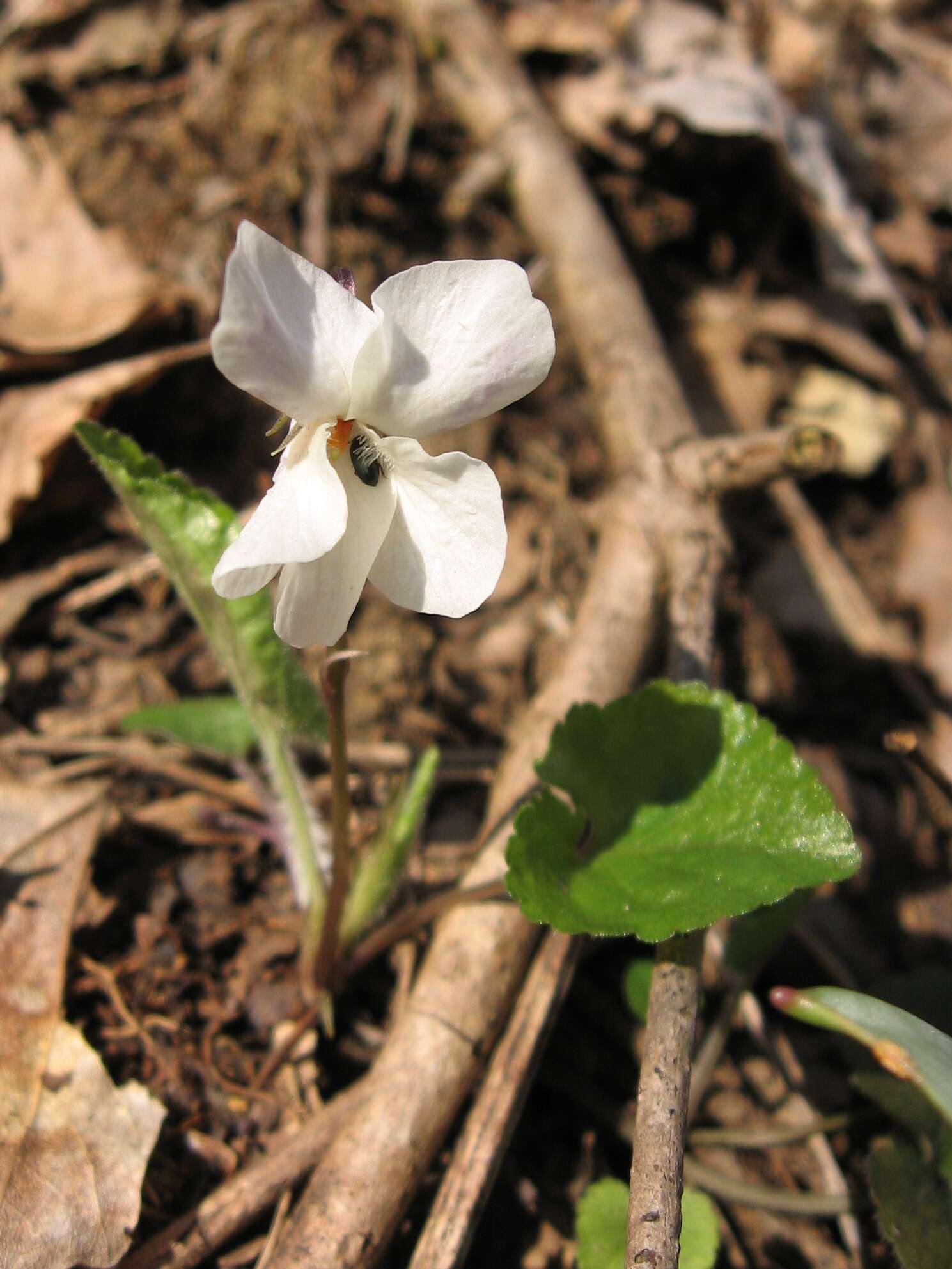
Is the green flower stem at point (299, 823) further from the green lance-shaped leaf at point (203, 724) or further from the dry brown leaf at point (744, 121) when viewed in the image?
the dry brown leaf at point (744, 121)

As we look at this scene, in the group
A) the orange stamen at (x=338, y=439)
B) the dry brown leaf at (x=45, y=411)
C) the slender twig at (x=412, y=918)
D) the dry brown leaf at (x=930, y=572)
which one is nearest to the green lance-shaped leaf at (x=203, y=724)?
the slender twig at (x=412, y=918)

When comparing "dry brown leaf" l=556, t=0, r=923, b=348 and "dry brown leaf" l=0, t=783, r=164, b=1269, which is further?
"dry brown leaf" l=556, t=0, r=923, b=348

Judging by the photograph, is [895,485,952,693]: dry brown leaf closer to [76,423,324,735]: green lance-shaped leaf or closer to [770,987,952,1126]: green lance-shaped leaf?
[770,987,952,1126]: green lance-shaped leaf

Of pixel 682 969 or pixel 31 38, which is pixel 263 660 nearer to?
pixel 682 969

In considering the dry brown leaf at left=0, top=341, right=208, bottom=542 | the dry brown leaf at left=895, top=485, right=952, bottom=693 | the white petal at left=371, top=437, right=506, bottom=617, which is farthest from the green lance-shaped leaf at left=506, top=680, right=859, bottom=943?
the dry brown leaf at left=895, top=485, right=952, bottom=693

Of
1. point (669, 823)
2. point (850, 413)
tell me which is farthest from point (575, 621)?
point (850, 413)
